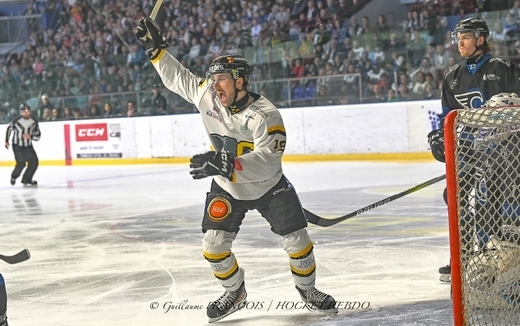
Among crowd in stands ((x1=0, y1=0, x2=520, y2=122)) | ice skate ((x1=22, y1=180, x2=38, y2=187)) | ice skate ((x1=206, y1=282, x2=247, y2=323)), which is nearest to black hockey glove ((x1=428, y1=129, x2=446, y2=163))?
ice skate ((x1=206, y1=282, x2=247, y2=323))

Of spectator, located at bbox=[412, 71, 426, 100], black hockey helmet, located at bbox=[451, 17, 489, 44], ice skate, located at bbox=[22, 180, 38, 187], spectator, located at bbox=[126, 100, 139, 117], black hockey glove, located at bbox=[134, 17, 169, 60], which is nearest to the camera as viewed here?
black hockey glove, located at bbox=[134, 17, 169, 60]

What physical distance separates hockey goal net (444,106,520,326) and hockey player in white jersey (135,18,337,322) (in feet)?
2.56

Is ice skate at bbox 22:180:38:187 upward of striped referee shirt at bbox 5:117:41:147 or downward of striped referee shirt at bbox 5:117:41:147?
downward

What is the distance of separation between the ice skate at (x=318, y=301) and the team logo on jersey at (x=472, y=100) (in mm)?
1254

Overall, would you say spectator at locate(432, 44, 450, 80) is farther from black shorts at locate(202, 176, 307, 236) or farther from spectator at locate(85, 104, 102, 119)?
black shorts at locate(202, 176, 307, 236)

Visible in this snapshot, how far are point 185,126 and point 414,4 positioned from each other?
160 inches

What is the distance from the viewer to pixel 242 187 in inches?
150

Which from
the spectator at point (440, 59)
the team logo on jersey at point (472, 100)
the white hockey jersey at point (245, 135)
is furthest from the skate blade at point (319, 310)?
the spectator at point (440, 59)

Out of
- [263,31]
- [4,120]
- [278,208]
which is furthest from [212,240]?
[4,120]

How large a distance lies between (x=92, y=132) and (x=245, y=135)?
11.1 m

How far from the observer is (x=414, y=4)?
42.1 ft

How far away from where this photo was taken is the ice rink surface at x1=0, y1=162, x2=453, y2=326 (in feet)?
13.0

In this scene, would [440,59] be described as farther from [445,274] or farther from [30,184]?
[445,274]

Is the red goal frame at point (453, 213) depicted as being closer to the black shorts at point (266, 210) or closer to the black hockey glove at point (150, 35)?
the black shorts at point (266, 210)
